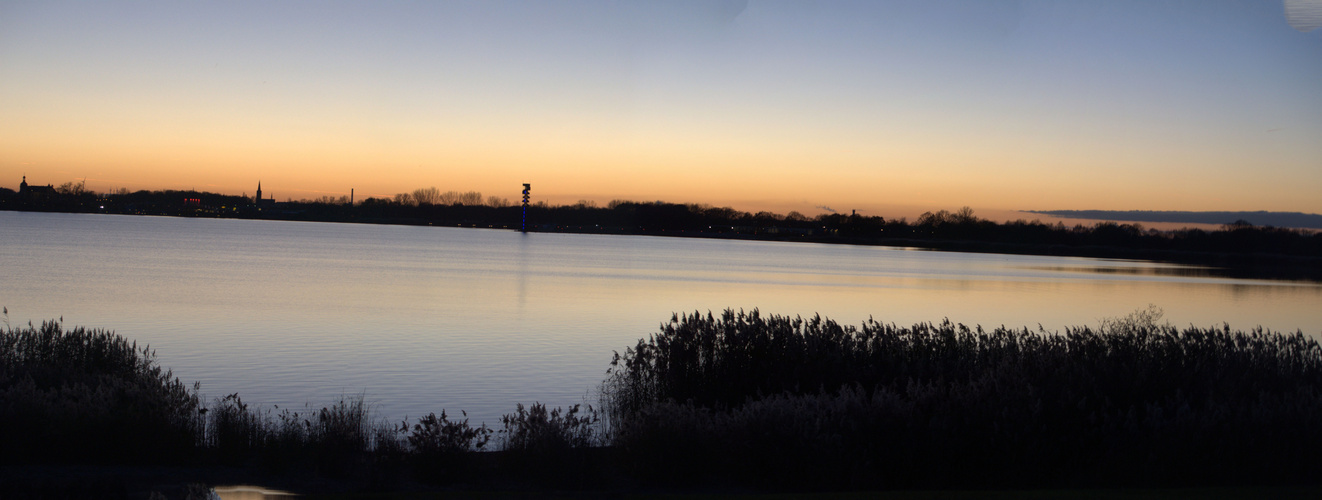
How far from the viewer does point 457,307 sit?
115 feet

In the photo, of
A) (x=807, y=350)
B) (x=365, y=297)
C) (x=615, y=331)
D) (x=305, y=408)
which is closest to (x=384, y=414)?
(x=305, y=408)

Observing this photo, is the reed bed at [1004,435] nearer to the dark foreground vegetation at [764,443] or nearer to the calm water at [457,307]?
the dark foreground vegetation at [764,443]

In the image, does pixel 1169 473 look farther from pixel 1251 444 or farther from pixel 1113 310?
pixel 1113 310

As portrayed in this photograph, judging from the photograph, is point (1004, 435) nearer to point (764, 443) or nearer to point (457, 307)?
point (764, 443)

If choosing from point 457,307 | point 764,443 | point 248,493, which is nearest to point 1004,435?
point 764,443

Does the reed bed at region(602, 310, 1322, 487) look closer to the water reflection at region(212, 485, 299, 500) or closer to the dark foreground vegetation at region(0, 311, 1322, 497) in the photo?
the dark foreground vegetation at region(0, 311, 1322, 497)

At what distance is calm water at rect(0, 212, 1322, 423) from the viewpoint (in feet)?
60.0

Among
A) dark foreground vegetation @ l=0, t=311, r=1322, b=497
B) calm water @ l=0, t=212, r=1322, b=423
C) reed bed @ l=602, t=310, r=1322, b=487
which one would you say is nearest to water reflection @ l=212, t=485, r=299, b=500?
dark foreground vegetation @ l=0, t=311, r=1322, b=497

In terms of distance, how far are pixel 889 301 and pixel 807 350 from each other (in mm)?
28869

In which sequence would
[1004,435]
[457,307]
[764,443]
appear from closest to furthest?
[764,443], [1004,435], [457,307]

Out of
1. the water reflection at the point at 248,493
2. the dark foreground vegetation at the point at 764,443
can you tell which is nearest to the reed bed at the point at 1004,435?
the dark foreground vegetation at the point at 764,443

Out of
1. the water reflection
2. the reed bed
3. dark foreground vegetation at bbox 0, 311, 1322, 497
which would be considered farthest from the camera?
the reed bed

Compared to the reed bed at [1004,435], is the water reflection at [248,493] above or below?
below

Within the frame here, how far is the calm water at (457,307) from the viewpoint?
60.0ft
